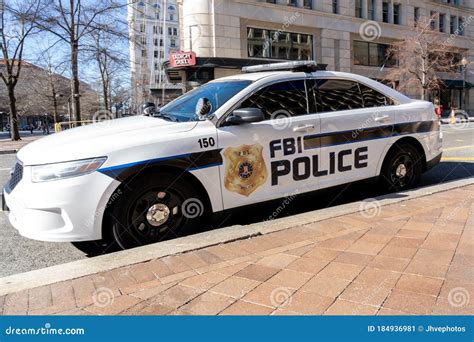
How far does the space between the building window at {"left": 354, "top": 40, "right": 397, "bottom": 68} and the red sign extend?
15669mm

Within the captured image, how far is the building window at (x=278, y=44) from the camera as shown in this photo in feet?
90.1

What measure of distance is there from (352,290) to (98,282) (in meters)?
1.74

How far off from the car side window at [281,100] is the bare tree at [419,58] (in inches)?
1203

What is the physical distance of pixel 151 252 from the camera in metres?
3.29

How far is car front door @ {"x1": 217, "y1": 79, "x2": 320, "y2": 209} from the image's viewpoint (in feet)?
13.0

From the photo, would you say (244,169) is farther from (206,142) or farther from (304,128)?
(304,128)

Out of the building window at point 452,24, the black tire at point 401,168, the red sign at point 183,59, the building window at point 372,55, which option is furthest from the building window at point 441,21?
the black tire at point 401,168

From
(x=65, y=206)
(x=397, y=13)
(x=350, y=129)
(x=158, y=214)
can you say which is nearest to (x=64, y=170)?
(x=65, y=206)

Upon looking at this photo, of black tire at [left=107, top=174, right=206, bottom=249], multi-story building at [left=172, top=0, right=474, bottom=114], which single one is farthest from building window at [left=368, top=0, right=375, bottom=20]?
black tire at [left=107, top=174, right=206, bottom=249]

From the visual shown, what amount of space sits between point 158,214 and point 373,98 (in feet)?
10.6

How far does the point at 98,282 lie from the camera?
2869 millimetres

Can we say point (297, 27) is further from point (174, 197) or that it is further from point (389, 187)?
point (174, 197)

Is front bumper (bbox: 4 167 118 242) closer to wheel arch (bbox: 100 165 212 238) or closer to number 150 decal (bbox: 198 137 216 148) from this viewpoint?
wheel arch (bbox: 100 165 212 238)

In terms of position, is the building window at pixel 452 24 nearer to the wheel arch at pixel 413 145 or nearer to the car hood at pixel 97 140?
→ the wheel arch at pixel 413 145
